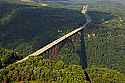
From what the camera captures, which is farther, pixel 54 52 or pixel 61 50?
pixel 61 50

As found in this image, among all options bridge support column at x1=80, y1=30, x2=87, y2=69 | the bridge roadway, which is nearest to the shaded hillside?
the bridge roadway

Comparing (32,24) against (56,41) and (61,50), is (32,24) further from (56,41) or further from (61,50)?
(61,50)

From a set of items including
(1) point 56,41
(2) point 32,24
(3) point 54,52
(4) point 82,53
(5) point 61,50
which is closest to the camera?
(3) point 54,52

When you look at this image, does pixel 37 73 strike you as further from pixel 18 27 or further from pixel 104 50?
pixel 18 27

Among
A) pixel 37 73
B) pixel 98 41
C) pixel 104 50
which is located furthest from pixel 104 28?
pixel 37 73

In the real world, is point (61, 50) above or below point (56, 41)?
below

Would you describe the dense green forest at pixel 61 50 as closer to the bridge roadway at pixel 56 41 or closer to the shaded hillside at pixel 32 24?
the shaded hillside at pixel 32 24

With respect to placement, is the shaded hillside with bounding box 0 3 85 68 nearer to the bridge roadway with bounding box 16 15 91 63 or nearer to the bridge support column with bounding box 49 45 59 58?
the bridge roadway with bounding box 16 15 91 63

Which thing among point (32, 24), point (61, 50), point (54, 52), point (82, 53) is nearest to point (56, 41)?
point (61, 50)
